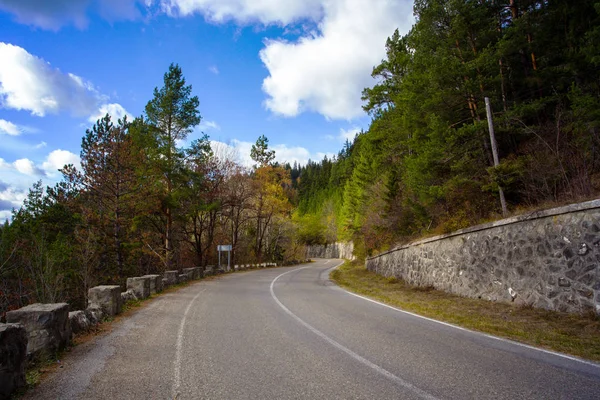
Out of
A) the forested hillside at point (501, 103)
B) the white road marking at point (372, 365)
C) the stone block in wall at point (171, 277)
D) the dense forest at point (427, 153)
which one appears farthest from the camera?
the stone block in wall at point (171, 277)

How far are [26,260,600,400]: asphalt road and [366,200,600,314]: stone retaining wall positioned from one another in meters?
3.29

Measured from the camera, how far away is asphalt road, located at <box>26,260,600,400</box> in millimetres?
4086

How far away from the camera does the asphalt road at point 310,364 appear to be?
4086mm

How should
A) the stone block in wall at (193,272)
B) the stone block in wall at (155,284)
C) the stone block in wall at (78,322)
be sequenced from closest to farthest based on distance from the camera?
1. the stone block in wall at (78,322)
2. the stone block in wall at (155,284)
3. the stone block in wall at (193,272)

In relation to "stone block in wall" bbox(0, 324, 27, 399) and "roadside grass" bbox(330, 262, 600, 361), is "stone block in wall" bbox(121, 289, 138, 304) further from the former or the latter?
"roadside grass" bbox(330, 262, 600, 361)

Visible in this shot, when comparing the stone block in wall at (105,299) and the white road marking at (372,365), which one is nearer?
the white road marking at (372,365)

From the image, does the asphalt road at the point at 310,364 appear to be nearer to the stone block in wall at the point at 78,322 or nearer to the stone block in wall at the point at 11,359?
the stone block in wall at the point at 11,359

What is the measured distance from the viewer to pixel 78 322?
7.30 metres

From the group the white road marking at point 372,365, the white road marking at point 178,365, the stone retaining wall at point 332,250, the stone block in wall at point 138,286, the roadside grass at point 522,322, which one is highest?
the stone retaining wall at point 332,250

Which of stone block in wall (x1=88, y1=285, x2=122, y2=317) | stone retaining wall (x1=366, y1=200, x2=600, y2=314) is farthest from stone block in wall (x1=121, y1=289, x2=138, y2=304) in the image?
stone retaining wall (x1=366, y1=200, x2=600, y2=314)

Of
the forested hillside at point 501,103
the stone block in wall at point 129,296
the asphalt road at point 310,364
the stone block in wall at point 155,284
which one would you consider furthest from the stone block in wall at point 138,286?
the forested hillside at point 501,103

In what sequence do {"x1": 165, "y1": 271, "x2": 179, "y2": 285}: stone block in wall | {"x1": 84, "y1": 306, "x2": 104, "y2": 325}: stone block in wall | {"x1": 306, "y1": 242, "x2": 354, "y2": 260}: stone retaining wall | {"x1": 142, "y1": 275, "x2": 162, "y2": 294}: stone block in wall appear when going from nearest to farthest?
{"x1": 84, "y1": 306, "x2": 104, "y2": 325}: stone block in wall → {"x1": 142, "y1": 275, "x2": 162, "y2": 294}: stone block in wall → {"x1": 165, "y1": 271, "x2": 179, "y2": 285}: stone block in wall → {"x1": 306, "y1": 242, "x2": 354, "y2": 260}: stone retaining wall

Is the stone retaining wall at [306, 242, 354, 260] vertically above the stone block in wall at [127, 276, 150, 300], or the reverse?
the stone retaining wall at [306, 242, 354, 260]

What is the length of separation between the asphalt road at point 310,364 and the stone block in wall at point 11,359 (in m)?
0.29
